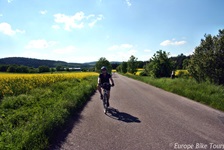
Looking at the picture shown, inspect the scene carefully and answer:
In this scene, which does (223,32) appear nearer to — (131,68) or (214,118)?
(214,118)

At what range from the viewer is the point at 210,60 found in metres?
16.2

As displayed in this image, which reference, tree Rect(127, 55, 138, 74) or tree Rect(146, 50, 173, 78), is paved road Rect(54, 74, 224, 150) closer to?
tree Rect(146, 50, 173, 78)

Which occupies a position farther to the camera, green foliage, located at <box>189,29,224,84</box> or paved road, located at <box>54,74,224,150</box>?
green foliage, located at <box>189,29,224,84</box>

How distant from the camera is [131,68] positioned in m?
68.7

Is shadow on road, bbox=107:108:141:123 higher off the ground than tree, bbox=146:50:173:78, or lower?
lower

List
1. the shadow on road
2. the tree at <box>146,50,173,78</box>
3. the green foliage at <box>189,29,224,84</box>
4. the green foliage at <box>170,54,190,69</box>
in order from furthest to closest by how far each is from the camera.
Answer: the green foliage at <box>170,54,190,69</box>
the tree at <box>146,50,173,78</box>
the green foliage at <box>189,29,224,84</box>
the shadow on road

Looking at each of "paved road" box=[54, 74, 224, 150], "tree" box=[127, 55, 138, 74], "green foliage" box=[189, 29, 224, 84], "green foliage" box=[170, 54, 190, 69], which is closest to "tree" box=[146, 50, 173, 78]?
"green foliage" box=[170, 54, 190, 69]

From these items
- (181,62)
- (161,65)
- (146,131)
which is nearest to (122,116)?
(146,131)

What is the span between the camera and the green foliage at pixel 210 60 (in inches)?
625

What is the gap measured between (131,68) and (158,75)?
4063cm

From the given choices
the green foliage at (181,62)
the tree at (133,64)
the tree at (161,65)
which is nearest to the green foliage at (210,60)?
the tree at (161,65)

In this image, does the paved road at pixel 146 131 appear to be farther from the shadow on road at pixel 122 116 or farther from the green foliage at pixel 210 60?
the green foliage at pixel 210 60

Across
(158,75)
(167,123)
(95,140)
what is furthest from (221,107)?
(158,75)

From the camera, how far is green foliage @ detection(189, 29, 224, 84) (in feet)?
52.1
